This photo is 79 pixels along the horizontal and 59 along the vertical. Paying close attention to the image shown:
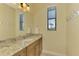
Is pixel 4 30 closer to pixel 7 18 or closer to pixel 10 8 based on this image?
pixel 7 18

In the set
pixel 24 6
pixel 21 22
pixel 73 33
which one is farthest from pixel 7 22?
pixel 73 33

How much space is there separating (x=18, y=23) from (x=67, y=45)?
62cm

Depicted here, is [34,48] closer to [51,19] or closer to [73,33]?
[51,19]

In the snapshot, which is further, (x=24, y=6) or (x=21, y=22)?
(x=21, y=22)

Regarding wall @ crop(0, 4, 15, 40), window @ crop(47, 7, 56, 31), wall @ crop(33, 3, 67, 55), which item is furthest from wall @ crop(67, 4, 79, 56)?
wall @ crop(0, 4, 15, 40)

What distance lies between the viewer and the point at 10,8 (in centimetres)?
161

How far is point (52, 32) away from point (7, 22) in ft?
1.72

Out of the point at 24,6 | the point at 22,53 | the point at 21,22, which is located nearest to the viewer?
the point at 22,53

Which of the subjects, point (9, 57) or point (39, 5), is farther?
point (39, 5)

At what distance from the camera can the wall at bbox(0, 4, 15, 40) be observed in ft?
5.10

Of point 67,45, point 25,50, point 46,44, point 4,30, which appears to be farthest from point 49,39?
point 4,30

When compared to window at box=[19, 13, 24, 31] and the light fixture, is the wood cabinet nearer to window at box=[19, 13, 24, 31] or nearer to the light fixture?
window at box=[19, 13, 24, 31]

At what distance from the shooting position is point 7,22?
5.27 feet

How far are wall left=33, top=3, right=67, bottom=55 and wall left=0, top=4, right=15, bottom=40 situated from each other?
0.82 ft
